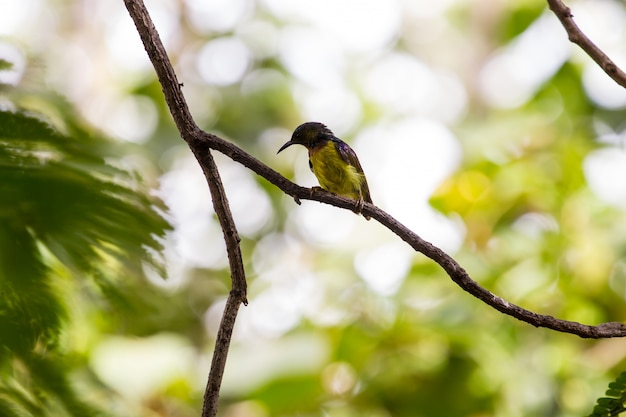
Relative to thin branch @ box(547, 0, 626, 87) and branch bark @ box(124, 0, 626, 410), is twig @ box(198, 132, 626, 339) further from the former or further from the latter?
thin branch @ box(547, 0, 626, 87)

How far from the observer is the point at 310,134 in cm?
340

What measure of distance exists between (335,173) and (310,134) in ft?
1.03

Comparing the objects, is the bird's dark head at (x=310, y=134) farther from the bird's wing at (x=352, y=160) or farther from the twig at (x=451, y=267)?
the twig at (x=451, y=267)

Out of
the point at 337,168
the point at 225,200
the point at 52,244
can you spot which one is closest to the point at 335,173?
the point at 337,168

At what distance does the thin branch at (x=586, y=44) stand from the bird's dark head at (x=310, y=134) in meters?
1.99

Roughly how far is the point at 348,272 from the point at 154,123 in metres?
2.82

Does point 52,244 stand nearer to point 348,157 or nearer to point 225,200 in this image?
point 225,200

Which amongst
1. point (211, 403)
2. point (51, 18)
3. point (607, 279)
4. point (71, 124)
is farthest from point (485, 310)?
point (51, 18)

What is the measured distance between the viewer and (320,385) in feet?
13.1

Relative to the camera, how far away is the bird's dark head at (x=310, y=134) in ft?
11.1

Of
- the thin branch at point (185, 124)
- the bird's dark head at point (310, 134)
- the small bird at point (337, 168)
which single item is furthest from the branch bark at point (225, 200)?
the bird's dark head at point (310, 134)

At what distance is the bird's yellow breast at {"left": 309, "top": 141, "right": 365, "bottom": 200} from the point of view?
3.16 m

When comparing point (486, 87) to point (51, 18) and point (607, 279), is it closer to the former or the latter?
point (607, 279)

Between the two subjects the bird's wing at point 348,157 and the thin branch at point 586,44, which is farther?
the bird's wing at point 348,157
